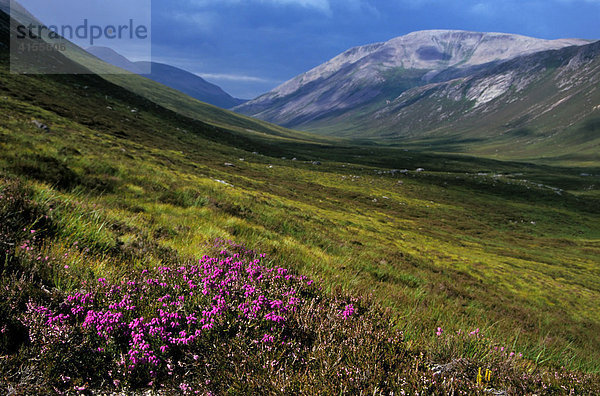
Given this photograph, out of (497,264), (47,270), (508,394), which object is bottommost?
(497,264)

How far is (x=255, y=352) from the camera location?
2.50m

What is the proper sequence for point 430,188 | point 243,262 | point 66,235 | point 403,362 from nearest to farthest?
point 403,362 → point 66,235 → point 243,262 → point 430,188

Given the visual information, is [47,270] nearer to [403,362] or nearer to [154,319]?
[154,319]

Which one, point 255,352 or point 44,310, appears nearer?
point 44,310

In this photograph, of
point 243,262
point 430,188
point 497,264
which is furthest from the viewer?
point 430,188

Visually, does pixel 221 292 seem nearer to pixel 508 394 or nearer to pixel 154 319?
pixel 154 319

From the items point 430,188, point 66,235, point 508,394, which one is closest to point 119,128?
point 66,235

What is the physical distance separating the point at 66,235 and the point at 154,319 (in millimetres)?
2517

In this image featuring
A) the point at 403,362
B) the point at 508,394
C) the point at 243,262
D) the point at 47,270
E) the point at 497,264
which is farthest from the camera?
the point at 497,264

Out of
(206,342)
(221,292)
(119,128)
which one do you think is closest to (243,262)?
(221,292)

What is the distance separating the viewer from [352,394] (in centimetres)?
216

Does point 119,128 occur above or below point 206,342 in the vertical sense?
above

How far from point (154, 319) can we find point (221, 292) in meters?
0.80

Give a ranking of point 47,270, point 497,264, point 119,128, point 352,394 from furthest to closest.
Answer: point 119,128 < point 497,264 < point 47,270 < point 352,394
